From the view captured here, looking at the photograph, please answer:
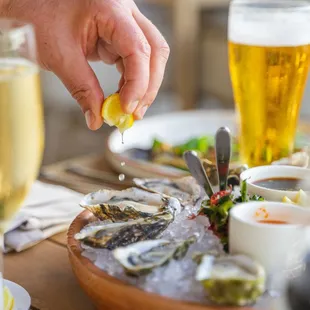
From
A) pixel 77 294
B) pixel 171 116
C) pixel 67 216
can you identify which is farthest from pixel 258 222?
pixel 171 116

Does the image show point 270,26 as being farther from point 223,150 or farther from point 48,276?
point 48,276

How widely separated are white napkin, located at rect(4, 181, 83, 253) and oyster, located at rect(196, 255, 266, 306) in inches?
17.2

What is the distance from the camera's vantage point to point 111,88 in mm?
4367

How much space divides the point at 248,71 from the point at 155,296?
26.5 inches

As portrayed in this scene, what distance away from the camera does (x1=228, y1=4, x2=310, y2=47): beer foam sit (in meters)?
1.23

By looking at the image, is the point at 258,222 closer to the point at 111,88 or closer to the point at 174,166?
the point at 174,166

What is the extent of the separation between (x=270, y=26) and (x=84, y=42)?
388 mm

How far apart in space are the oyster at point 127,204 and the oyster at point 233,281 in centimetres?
16

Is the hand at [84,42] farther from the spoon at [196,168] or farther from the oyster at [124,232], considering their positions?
the oyster at [124,232]

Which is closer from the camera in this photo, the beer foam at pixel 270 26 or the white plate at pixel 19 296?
the white plate at pixel 19 296

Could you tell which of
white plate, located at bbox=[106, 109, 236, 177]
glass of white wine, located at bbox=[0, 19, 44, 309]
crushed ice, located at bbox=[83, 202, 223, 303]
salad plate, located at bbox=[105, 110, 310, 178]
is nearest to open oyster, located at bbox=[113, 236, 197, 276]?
crushed ice, located at bbox=[83, 202, 223, 303]

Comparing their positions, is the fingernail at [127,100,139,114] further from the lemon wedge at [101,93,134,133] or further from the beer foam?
the beer foam

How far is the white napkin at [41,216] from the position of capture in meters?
1.05

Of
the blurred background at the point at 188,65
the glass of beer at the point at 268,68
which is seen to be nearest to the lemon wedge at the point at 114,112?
the glass of beer at the point at 268,68
